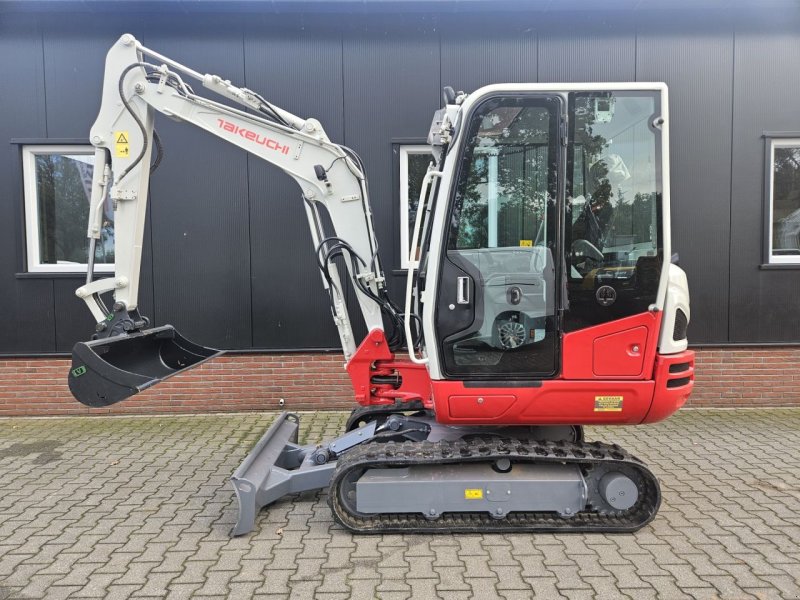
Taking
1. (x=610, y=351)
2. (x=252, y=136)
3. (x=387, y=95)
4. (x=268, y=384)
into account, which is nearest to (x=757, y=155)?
(x=387, y=95)

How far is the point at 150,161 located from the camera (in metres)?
3.81

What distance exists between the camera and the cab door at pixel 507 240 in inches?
128

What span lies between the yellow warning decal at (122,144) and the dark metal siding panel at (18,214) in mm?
3224

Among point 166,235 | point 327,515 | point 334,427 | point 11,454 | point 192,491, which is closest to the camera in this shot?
point 327,515

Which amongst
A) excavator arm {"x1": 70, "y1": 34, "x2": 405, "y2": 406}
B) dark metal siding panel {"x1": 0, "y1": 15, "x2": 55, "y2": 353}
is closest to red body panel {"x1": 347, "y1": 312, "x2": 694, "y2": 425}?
excavator arm {"x1": 70, "y1": 34, "x2": 405, "y2": 406}

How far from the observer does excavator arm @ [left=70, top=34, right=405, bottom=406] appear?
3688mm

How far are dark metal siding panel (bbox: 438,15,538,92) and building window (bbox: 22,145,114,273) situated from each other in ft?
14.0

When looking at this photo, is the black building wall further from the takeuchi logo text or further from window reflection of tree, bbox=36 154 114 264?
the takeuchi logo text

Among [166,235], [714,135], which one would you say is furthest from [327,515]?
[714,135]

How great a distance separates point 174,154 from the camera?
6.11 meters

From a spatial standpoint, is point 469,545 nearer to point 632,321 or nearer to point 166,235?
point 632,321

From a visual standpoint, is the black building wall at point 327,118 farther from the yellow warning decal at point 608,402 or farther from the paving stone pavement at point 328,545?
the yellow warning decal at point 608,402

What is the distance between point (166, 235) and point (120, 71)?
2.66m

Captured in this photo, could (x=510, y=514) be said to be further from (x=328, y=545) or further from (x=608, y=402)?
(x=328, y=545)
